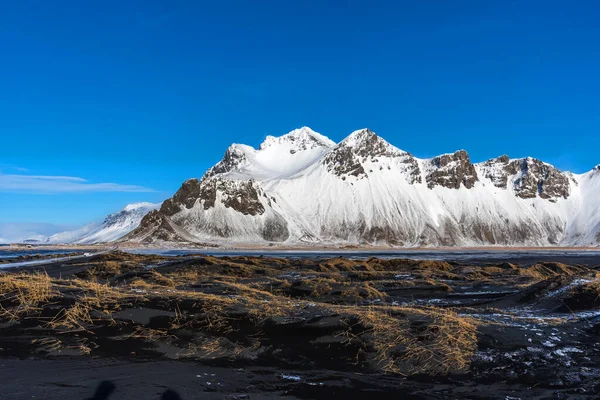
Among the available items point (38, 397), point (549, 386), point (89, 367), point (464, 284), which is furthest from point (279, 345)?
point (464, 284)

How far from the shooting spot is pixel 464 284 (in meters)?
24.7

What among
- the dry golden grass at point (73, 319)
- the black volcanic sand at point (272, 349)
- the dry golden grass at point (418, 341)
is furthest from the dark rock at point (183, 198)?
the dry golden grass at point (418, 341)

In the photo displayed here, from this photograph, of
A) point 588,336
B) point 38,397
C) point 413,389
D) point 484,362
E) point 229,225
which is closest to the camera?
point 38,397

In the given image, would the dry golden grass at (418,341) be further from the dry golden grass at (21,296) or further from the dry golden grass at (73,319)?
the dry golden grass at (21,296)

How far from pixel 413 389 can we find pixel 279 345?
11.0 feet

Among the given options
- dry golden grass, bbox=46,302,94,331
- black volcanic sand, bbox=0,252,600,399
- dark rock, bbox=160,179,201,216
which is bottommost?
black volcanic sand, bbox=0,252,600,399

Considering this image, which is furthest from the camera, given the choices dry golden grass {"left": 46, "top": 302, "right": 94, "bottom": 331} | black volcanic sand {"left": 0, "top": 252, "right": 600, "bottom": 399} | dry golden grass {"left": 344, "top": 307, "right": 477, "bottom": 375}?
dry golden grass {"left": 46, "top": 302, "right": 94, "bottom": 331}

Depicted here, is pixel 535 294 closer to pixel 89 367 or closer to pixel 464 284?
pixel 464 284

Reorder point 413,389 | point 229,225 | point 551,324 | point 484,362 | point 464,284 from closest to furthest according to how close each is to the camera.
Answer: point 413,389 → point 484,362 → point 551,324 → point 464,284 → point 229,225

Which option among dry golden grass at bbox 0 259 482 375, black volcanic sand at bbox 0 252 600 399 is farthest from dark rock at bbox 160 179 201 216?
black volcanic sand at bbox 0 252 600 399

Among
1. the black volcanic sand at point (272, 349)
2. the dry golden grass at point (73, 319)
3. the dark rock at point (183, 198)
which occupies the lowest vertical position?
the black volcanic sand at point (272, 349)

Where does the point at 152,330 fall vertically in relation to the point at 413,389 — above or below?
above

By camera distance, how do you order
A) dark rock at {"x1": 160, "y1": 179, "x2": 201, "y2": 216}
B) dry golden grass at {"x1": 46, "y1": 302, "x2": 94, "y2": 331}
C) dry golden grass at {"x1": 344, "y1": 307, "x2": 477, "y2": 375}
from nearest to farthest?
dry golden grass at {"x1": 344, "y1": 307, "x2": 477, "y2": 375} < dry golden grass at {"x1": 46, "y1": 302, "x2": 94, "y2": 331} < dark rock at {"x1": 160, "y1": 179, "x2": 201, "y2": 216}

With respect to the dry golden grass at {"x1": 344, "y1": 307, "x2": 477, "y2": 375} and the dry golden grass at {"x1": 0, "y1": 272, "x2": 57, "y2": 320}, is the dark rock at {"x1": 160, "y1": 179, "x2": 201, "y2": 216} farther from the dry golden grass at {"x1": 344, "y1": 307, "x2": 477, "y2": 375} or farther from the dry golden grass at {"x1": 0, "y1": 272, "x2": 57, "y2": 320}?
the dry golden grass at {"x1": 344, "y1": 307, "x2": 477, "y2": 375}
